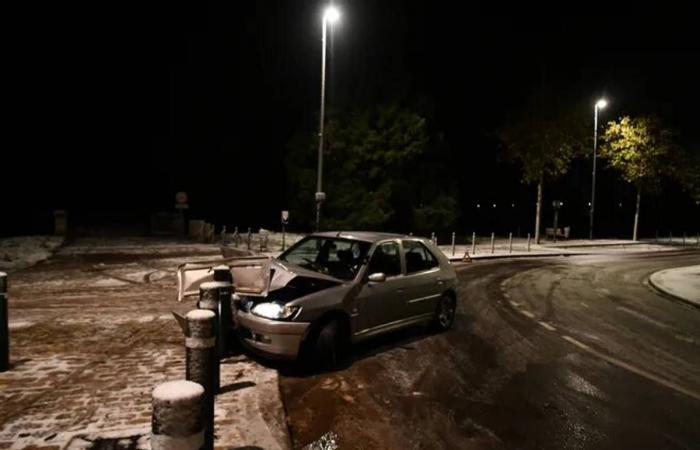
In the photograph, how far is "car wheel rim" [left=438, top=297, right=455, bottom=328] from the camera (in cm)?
877

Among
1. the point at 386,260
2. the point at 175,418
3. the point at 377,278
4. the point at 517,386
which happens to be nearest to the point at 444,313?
A: the point at 386,260

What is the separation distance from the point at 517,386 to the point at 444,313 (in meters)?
2.61

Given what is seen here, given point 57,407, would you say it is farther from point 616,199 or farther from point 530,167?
point 616,199

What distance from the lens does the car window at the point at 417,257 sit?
8128 millimetres

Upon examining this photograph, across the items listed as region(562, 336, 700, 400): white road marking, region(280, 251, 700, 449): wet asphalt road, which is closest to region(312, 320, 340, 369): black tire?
region(280, 251, 700, 449): wet asphalt road

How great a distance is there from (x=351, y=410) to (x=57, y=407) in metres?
2.76

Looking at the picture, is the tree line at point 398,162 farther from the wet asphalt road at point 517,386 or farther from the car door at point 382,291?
the car door at point 382,291

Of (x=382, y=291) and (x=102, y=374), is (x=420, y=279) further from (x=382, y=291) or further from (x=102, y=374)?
(x=102, y=374)

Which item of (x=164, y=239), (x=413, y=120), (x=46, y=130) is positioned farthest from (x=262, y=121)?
(x=46, y=130)

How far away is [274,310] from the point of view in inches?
248

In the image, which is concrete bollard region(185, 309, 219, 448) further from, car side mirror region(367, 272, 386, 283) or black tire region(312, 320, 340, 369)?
car side mirror region(367, 272, 386, 283)

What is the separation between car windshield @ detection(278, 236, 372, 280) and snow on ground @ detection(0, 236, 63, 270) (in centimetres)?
1094

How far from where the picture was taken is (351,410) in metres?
5.36

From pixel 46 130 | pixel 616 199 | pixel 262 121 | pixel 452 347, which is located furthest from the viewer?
pixel 616 199
